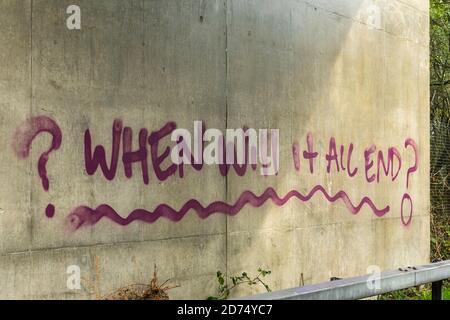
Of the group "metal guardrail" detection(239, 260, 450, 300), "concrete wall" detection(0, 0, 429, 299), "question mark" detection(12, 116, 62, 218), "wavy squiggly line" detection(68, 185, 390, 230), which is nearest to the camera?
"metal guardrail" detection(239, 260, 450, 300)

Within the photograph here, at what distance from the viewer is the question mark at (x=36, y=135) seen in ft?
17.8

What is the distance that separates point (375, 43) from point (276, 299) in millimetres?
6452

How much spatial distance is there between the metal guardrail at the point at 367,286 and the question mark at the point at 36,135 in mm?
2293

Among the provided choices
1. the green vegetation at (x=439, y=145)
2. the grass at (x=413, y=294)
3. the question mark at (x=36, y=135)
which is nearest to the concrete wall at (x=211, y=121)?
the question mark at (x=36, y=135)

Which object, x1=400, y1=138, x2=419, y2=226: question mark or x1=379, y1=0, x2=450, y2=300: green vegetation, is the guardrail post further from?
x1=400, y1=138, x2=419, y2=226: question mark

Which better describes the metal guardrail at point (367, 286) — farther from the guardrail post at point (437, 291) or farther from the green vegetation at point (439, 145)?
the green vegetation at point (439, 145)

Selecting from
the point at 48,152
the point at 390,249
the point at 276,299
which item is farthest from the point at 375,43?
the point at 276,299

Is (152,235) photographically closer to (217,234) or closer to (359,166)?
(217,234)

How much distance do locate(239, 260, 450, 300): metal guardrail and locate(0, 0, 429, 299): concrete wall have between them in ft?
7.35

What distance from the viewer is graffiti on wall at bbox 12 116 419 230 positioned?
567 centimetres

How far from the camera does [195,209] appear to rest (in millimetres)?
6949

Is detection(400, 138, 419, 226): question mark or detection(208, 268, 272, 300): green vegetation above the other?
detection(400, 138, 419, 226): question mark

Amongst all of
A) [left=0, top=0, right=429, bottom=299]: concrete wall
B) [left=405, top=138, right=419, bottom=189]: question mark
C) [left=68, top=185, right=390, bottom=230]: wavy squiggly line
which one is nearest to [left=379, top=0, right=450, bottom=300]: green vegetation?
[left=0, top=0, right=429, bottom=299]: concrete wall

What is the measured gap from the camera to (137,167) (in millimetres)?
6391
